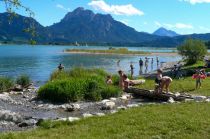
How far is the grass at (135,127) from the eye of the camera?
491 inches

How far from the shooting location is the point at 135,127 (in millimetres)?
13406

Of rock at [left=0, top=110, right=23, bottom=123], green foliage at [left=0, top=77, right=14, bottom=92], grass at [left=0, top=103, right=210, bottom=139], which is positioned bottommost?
green foliage at [left=0, top=77, right=14, bottom=92]

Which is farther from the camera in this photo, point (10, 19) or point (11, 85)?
point (11, 85)

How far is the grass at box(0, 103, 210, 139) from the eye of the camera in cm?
1246

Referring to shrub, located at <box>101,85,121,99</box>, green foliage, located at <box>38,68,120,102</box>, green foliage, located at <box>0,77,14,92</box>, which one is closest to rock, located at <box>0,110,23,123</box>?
green foliage, located at <box>38,68,120,102</box>

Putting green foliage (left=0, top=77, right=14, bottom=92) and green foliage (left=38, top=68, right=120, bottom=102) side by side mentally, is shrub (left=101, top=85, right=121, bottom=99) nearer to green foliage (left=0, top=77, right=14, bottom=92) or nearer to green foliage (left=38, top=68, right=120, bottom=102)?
green foliage (left=38, top=68, right=120, bottom=102)

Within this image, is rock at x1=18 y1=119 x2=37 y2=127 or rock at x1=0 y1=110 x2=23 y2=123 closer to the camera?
rock at x1=18 y1=119 x2=37 y2=127

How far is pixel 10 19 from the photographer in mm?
8648

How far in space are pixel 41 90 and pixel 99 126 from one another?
12.6 meters

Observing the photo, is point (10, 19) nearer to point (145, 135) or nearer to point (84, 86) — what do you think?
point (145, 135)

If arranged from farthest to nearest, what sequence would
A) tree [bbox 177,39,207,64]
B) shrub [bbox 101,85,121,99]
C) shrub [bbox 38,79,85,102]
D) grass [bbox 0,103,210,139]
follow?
1. tree [bbox 177,39,207,64]
2. shrub [bbox 101,85,121,99]
3. shrub [bbox 38,79,85,102]
4. grass [bbox 0,103,210,139]

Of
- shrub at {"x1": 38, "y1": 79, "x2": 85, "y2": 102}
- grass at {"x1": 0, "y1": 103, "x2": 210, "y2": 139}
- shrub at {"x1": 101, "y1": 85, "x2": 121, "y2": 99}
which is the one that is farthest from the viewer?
shrub at {"x1": 101, "y1": 85, "x2": 121, "y2": 99}

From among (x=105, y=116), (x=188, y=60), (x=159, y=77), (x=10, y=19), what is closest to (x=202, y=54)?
(x=188, y=60)

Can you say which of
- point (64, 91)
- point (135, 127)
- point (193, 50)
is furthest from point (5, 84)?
point (193, 50)
